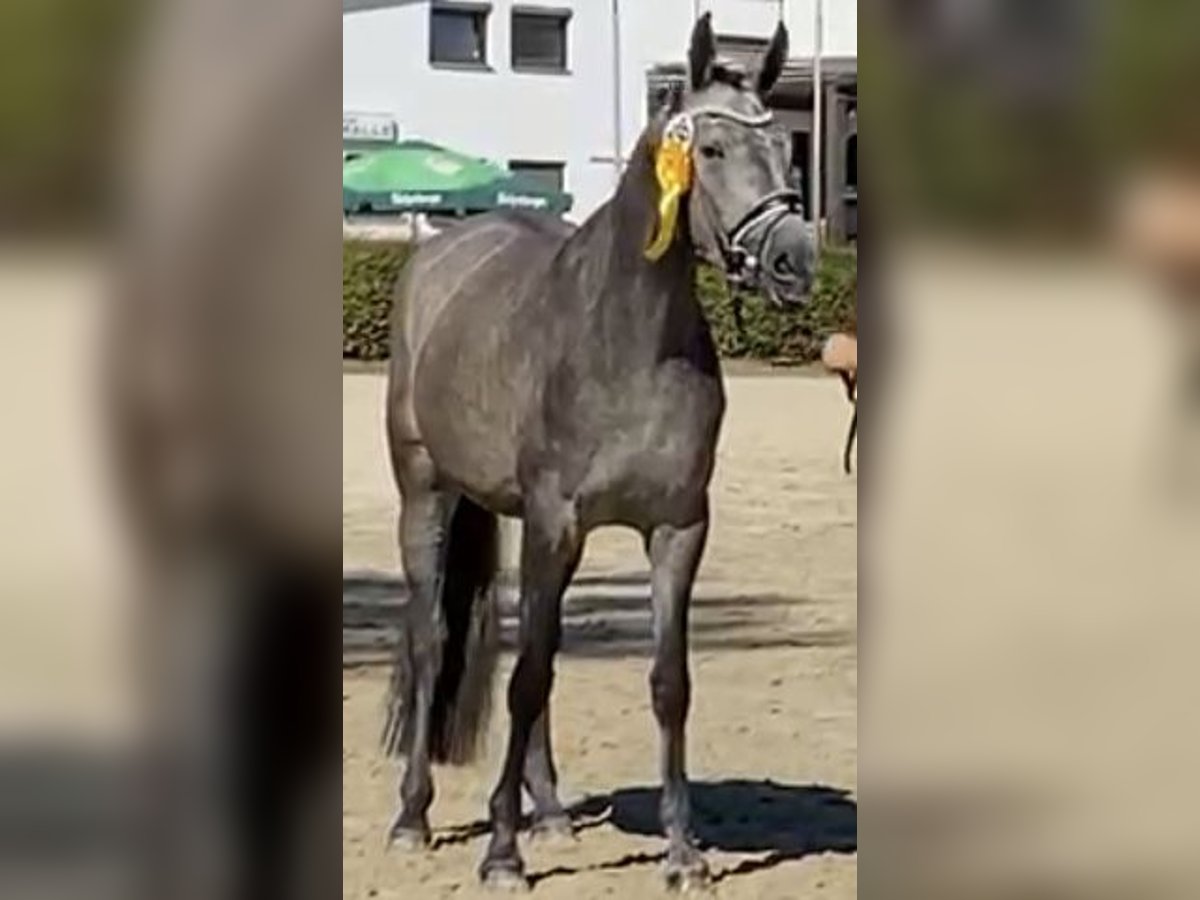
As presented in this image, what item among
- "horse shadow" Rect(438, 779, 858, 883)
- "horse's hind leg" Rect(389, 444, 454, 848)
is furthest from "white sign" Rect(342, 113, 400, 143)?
"horse shadow" Rect(438, 779, 858, 883)

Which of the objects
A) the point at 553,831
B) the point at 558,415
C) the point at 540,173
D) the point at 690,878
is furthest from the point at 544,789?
the point at 540,173

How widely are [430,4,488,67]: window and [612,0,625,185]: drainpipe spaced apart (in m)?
0.15

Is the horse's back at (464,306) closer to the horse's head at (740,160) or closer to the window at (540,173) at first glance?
the window at (540,173)

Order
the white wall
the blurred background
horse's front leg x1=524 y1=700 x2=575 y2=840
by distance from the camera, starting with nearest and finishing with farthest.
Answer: the blurred background < the white wall < horse's front leg x1=524 y1=700 x2=575 y2=840

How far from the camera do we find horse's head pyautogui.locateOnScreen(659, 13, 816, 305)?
2.44m

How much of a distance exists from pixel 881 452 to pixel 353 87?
3.35 feet

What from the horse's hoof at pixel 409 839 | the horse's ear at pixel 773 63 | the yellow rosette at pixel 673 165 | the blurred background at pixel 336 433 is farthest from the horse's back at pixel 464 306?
the blurred background at pixel 336 433

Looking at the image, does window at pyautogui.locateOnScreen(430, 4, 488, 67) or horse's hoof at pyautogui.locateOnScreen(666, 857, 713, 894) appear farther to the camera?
horse's hoof at pyautogui.locateOnScreen(666, 857, 713, 894)

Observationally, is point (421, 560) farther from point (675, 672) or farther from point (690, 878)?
point (690, 878)

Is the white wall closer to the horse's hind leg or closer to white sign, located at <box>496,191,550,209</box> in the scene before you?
white sign, located at <box>496,191,550,209</box>

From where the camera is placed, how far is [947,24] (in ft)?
4.56

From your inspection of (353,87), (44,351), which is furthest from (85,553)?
(353,87)

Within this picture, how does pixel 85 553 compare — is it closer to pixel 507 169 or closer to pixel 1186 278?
pixel 1186 278

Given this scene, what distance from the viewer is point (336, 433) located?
1431mm
